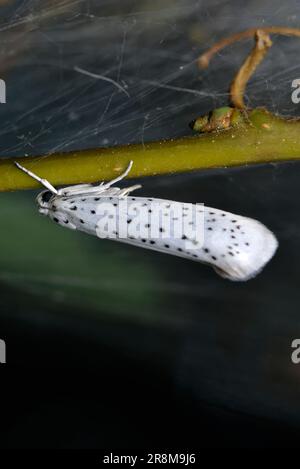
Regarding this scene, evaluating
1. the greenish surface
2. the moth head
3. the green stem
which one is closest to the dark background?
the greenish surface

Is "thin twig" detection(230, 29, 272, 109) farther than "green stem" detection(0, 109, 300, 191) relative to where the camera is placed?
Yes
